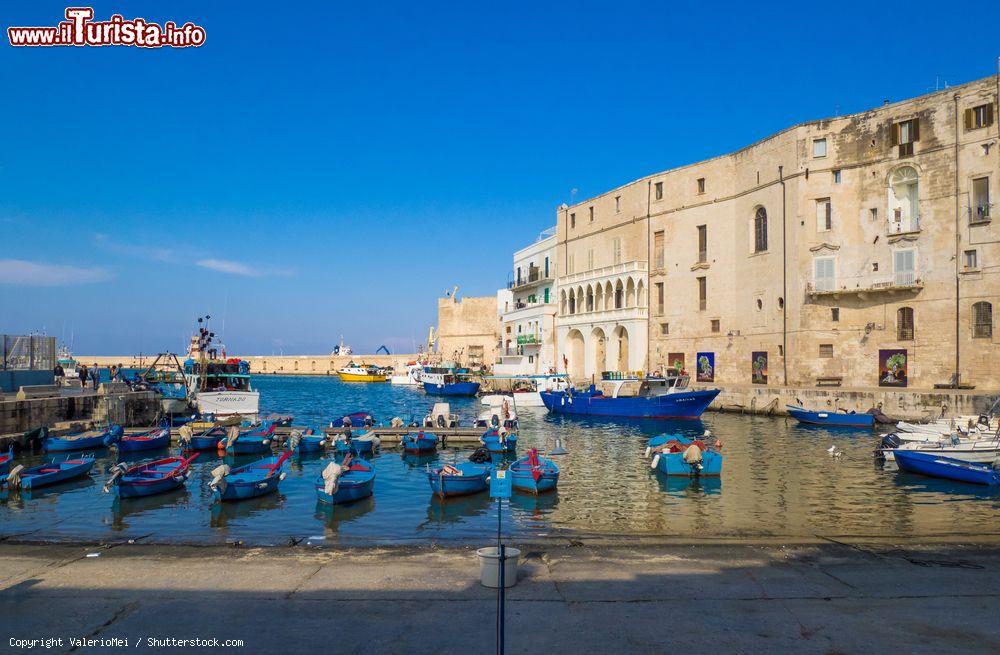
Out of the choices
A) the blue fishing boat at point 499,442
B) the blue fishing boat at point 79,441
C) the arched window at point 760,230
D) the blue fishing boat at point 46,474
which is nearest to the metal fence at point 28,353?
the blue fishing boat at point 79,441

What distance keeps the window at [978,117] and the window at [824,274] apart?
30.1 feet

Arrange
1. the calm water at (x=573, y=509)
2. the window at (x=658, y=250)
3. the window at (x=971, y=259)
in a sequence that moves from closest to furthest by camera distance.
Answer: the calm water at (x=573, y=509)
the window at (x=971, y=259)
the window at (x=658, y=250)

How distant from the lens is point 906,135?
36.9 m

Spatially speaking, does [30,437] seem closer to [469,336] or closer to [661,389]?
[661,389]

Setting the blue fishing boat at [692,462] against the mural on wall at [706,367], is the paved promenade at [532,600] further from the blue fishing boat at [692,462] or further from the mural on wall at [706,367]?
the mural on wall at [706,367]

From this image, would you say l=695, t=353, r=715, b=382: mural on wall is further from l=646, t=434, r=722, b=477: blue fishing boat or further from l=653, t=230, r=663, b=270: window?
l=646, t=434, r=722, b=477: blue fishing boat

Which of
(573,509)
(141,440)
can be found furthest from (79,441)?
(573,509)

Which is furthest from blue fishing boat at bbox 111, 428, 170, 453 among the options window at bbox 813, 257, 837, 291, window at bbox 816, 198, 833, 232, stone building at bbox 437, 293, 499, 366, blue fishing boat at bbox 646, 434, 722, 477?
stone building at bbox 437, 293, 499, 366

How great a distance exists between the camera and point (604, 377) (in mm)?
43875

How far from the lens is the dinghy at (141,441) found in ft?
84.3

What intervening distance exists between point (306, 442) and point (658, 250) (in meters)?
33.3

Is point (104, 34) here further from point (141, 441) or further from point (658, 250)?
point (658, 250)

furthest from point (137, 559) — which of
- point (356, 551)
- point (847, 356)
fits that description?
point (847, 356)

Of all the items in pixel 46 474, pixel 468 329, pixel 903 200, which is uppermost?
pixel 903 200
